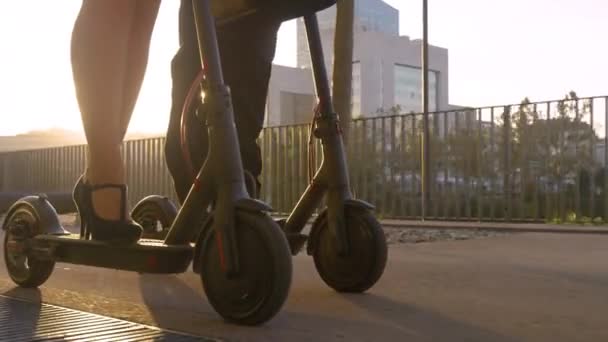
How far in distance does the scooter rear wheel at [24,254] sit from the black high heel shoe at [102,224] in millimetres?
315

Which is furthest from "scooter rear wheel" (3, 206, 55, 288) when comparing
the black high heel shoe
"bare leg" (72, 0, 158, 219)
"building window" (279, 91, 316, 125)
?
"building window" (279, 91, 316, 125)

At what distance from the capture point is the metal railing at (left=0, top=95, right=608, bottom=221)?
762 cm

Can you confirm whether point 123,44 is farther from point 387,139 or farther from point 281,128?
point 281,128

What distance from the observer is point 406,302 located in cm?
215

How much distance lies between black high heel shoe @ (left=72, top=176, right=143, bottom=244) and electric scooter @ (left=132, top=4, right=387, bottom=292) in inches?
17.4

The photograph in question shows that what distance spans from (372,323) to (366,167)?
23.7ft

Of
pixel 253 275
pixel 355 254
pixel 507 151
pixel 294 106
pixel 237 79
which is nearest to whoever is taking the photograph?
pixel 253 275

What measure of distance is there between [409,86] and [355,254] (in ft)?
131

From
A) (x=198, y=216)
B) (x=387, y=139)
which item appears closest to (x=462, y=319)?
(x=198, y=216)

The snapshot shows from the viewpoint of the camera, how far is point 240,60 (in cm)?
246

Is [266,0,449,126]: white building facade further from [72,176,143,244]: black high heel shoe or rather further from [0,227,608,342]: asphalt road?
[72,176,143,244]: black high heel shoe

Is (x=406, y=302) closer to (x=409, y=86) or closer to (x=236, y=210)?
(x=236, y=210)

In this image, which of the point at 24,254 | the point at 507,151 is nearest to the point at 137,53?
the point at 24,254

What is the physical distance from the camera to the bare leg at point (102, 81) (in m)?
2.17
